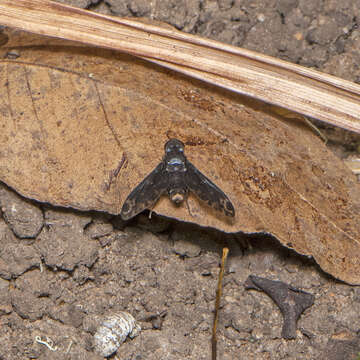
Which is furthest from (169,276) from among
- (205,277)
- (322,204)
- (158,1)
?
(158,1)

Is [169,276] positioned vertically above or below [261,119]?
below

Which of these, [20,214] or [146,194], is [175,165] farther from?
[20,214]

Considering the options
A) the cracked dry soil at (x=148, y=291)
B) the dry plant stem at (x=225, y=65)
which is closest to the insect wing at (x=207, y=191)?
the cracked dry soil at (x=148, y=291)

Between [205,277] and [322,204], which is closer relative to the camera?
[322,204]

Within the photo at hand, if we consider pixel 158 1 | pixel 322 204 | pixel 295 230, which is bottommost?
pixel 295 230

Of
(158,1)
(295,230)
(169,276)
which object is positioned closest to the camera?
(295,230)

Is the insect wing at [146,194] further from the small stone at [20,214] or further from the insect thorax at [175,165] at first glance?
the small stone at [20,214]

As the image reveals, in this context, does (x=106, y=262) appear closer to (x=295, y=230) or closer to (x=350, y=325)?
(x=295, y=230)

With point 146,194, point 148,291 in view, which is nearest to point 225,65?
point 146,194

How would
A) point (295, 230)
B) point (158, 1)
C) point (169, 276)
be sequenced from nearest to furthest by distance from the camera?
point (295, 230) → point (169, 276) → point (158, 1)
